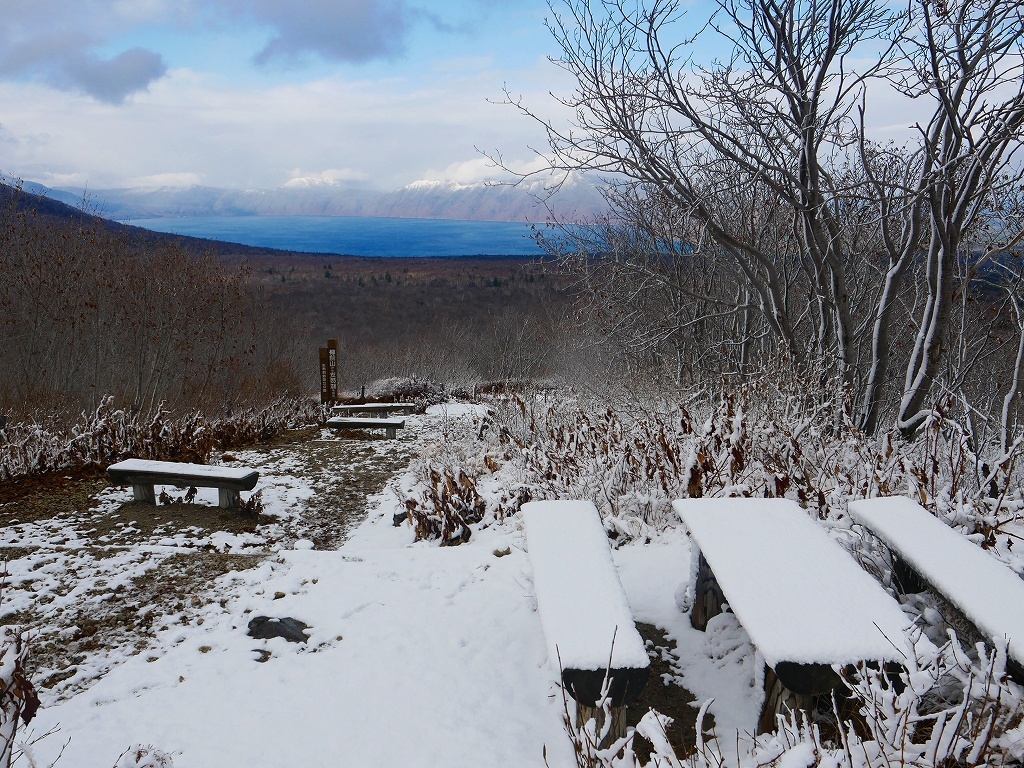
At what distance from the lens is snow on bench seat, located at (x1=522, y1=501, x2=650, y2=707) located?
182 centimetres

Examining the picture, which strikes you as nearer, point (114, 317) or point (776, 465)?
point (776, 465)

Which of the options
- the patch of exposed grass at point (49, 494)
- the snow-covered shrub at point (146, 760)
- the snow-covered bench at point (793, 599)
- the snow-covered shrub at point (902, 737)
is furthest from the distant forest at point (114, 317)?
the snow-covered shrub at point (902, 737)

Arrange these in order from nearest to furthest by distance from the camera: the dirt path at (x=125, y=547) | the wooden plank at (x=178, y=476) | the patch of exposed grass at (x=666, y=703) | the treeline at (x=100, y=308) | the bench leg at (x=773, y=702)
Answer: the bench leg at (x=773, y=702)
the patch of exposed grass at (x=666, y=703)
the dirt path at (x=125, y=547)
the wooden plank at (x=178, y=476)
the treeline at (x=100, y=308)

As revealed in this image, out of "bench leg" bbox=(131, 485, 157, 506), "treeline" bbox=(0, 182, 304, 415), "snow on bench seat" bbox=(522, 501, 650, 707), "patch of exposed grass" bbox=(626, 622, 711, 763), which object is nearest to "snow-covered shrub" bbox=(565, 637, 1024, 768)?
"snow on bench seat" bbox=(522, 501, 650, 707)

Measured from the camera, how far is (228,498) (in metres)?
5.92

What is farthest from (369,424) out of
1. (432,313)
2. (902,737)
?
(432,313)

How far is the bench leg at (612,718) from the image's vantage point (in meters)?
1.88

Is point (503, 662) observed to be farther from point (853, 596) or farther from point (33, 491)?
point (33, 491)

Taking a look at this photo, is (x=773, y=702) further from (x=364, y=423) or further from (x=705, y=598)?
(x=364, y=423)

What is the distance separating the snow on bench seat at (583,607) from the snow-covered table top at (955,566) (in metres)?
0.96

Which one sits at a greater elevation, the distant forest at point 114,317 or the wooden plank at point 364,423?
the distant forest at point 114,317

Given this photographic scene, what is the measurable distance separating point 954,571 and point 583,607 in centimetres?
122

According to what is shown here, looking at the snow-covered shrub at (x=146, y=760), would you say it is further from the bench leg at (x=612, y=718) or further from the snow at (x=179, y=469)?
the snow at (x=179, y=469)

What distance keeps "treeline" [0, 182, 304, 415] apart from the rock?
9.16 metres
